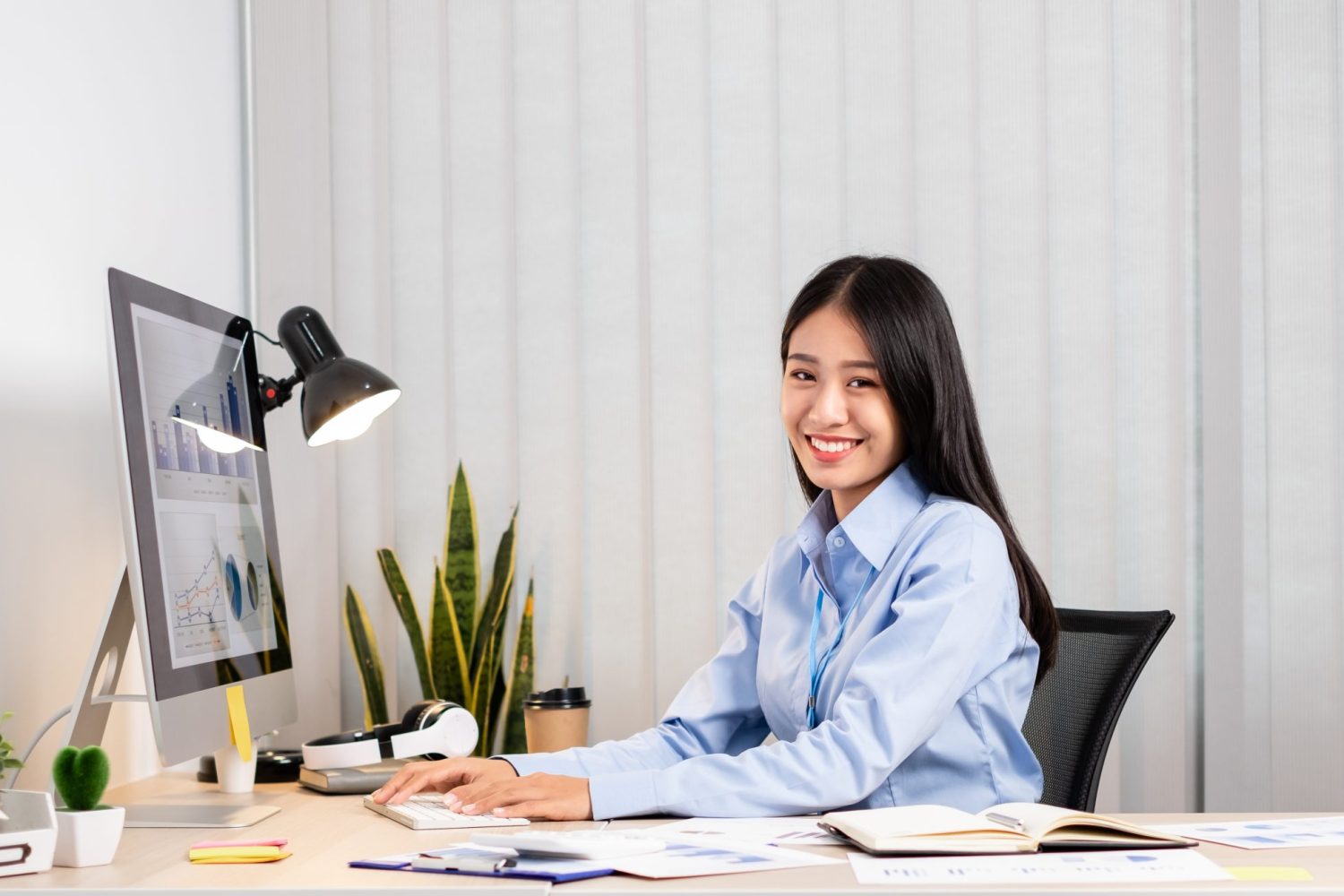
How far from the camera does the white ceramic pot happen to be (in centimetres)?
124

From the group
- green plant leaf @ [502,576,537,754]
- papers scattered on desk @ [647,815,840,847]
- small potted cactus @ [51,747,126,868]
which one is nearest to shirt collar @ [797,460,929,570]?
papers scattered on desk @ [647,815,840,847]

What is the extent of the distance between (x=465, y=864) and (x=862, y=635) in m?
0.61

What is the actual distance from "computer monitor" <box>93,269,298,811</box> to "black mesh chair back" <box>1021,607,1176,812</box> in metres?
1.15

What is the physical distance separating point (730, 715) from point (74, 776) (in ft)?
2.80

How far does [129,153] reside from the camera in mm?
2123

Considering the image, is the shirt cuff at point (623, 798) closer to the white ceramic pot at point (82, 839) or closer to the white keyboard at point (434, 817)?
the white keyboard at point (434, 817)

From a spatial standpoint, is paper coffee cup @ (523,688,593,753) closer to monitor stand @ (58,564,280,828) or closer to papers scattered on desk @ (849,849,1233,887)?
monitor stand @ (58,564,280,828)

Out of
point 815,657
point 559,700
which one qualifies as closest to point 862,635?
point 815,657

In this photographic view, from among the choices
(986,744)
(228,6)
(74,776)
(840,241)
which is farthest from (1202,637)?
(228,6)

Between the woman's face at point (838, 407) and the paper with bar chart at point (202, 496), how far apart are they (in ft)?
2.68

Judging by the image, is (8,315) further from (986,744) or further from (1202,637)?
(1202,637)

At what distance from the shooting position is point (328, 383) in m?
1.86

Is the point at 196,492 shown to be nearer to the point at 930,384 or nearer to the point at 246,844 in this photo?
the point at 246,844

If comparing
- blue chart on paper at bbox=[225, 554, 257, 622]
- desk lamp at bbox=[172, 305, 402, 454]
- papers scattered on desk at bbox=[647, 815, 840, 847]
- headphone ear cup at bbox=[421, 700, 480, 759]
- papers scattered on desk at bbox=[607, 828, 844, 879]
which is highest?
desk lamp at bbox=[172, 305, 402, 454]
